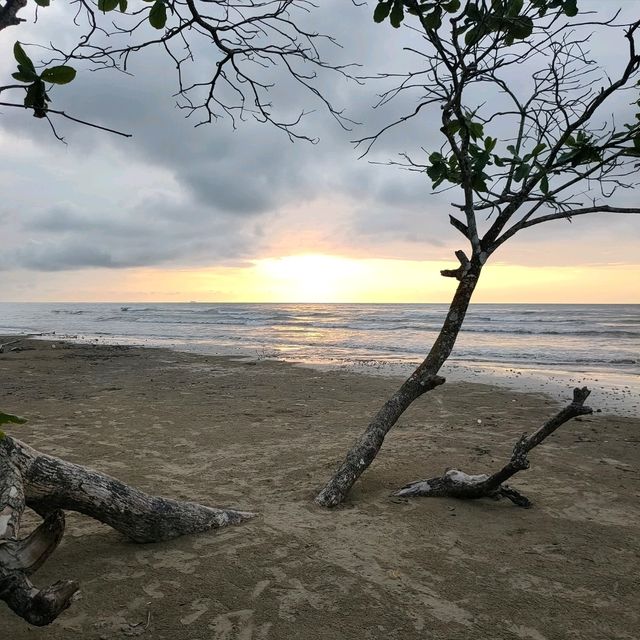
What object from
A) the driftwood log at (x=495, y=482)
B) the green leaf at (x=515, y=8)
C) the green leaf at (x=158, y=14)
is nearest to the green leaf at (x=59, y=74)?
the green leaf at (x=158, y=14)

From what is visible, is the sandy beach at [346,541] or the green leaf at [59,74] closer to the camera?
the green leaf at [59,74]

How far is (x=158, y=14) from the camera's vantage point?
2135 mm

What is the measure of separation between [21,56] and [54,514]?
4.76ft

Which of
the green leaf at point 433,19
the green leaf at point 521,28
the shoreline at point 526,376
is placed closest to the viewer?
the green leaf at point 433,19

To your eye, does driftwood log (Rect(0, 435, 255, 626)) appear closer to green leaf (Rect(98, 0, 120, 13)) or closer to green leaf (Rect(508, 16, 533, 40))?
green leaf (Rect(98, 0, 120, 13))

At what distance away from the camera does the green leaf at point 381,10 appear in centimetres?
275

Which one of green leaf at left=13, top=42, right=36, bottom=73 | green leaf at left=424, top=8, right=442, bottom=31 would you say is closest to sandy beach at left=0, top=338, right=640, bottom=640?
green leaf at left=13, top=42, right=36, bottom=73

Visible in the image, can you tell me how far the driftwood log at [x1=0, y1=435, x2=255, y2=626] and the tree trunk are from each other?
0.80 metres

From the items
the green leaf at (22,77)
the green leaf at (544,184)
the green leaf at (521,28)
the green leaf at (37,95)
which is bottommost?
the green leaf at (37,95)

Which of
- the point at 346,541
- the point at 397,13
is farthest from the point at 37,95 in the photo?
the point at 346,541

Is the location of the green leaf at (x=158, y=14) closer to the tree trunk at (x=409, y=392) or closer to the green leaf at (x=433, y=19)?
the green leaf at (x=433, y=19)

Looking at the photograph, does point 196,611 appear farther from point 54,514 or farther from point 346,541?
point 54,514

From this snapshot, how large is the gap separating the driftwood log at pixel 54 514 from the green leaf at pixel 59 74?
140 centimetres

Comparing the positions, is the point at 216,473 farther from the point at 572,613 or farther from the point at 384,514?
the point at 572,613
